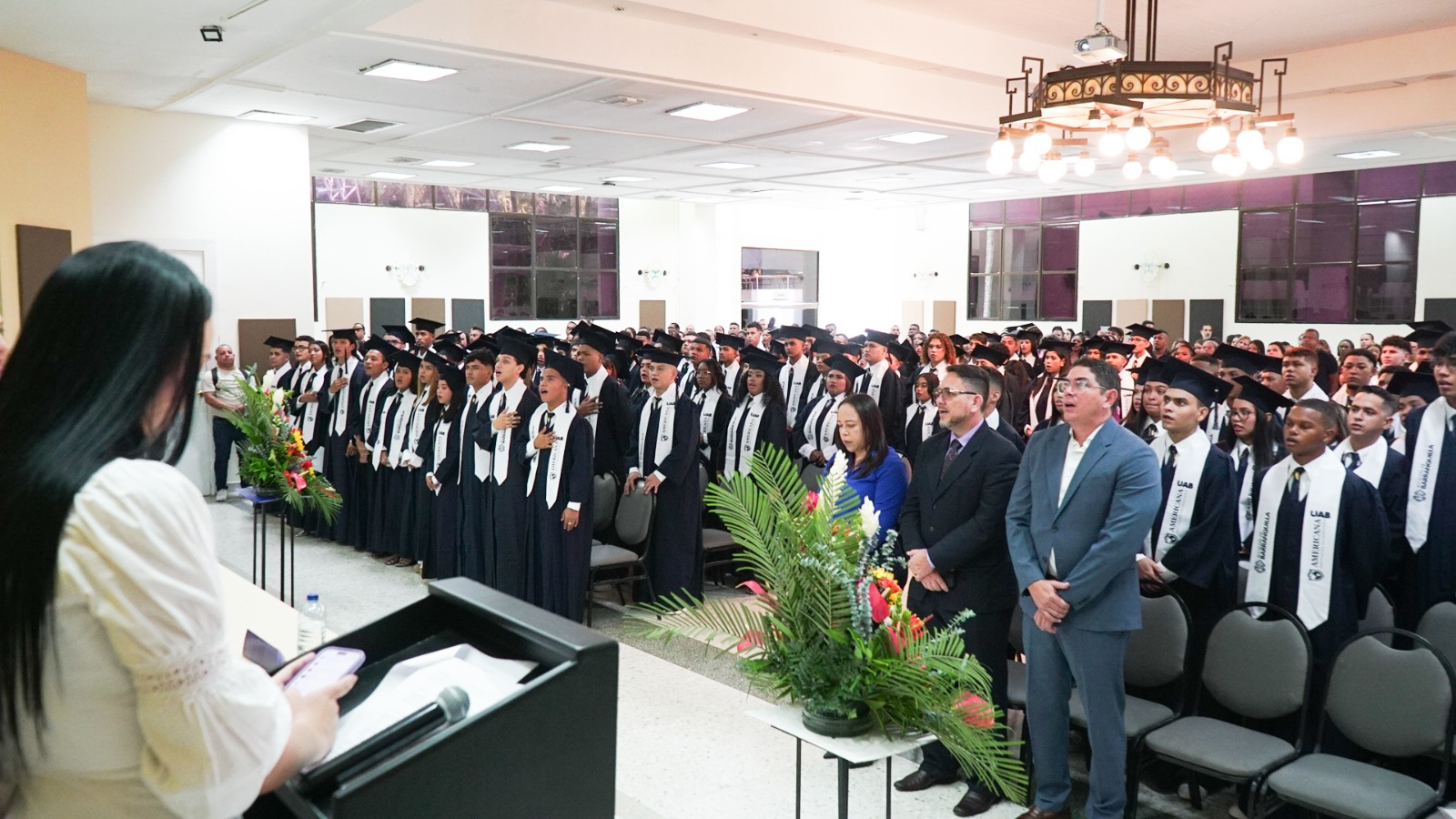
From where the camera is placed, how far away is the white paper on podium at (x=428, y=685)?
156 centimetres

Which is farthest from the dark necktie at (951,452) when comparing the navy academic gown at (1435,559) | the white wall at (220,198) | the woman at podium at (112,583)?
the white wall at (220,198)

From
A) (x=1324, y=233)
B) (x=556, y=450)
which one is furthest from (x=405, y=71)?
(x=1324, y=233)

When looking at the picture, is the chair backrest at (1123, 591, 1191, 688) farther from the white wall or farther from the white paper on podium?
the white wall

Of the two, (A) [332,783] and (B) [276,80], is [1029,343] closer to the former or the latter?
(B) [276,80]

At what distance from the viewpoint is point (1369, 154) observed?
44.4 ft

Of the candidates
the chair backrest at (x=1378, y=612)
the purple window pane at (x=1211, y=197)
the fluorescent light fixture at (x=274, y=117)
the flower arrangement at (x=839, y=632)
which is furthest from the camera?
the purple window pane at (x=1211, y=197)

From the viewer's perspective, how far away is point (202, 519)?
1269 millimetres

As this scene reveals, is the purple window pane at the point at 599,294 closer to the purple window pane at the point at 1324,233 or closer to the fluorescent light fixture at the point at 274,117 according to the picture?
the fluorescent light fixture at the point at 274,117

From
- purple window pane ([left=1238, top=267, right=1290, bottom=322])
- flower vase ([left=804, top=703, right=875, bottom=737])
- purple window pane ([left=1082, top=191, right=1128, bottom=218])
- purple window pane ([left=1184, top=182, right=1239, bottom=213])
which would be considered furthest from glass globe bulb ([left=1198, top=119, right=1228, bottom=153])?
purple window pane ([left=1082, top=191, right=1128, bottom=218])

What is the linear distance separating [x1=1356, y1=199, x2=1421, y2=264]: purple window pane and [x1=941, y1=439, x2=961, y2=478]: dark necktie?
17.0 m

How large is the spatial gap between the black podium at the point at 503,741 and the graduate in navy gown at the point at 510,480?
17.1 ft

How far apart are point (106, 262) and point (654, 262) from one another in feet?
71.5

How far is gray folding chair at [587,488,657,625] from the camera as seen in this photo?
6973mm

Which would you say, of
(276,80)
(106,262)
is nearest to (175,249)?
(276,80)
